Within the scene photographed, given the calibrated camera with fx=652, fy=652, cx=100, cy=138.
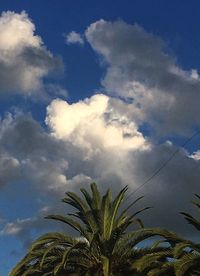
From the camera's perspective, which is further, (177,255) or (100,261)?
(100,261)

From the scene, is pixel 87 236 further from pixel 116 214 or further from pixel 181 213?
pixel 181 213

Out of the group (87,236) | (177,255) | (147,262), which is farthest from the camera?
(87,236)

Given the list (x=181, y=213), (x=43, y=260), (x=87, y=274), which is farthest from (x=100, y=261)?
(x=181, y=213)

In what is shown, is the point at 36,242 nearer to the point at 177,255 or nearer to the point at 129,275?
the point at 129,275

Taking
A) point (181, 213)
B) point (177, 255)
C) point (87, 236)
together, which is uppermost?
point (87, 236)

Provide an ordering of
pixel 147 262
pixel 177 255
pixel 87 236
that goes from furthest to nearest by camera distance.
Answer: pixel 87 236 → pixel 147 262 → pixel 177 255

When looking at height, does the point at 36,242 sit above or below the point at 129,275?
above

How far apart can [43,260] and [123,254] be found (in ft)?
17.4

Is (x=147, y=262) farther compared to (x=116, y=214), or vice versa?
(x=116, y=214)

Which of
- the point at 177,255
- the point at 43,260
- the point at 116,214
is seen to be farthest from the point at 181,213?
the point at 43,260

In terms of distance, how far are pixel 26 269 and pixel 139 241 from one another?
7.42 m

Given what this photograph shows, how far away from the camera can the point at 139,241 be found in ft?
134

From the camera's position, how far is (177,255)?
34750 millimetres

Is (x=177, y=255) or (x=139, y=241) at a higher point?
(x=139, y=241)
